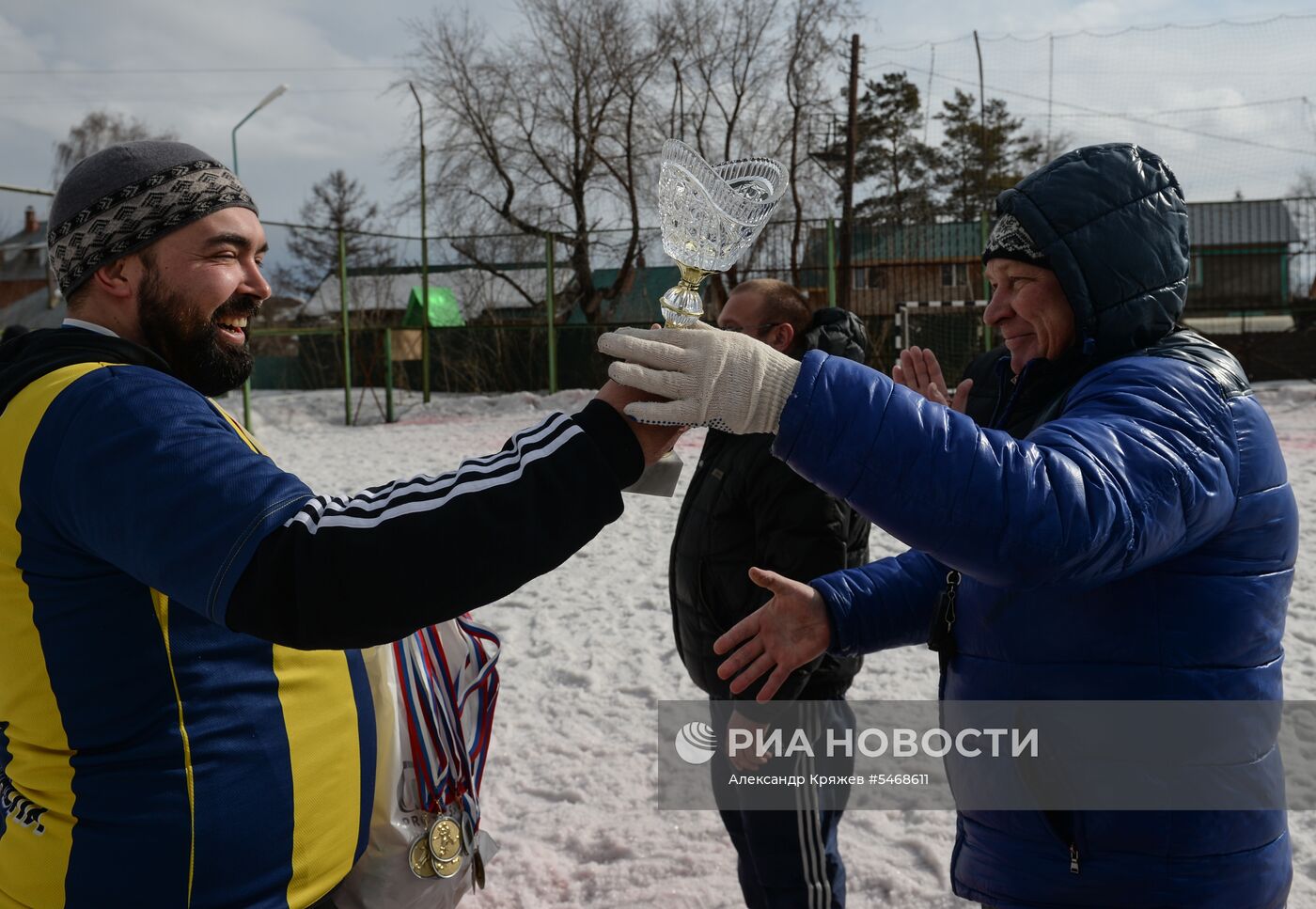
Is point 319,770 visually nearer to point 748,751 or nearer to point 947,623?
point 947,623

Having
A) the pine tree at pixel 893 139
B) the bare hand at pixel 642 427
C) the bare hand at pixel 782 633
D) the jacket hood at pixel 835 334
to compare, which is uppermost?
the pine tree at pixel 893 139

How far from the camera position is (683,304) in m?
1.35

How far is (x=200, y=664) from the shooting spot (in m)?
1.41

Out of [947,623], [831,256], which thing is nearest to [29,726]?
[947,623]

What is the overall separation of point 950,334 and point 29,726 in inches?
A: 625

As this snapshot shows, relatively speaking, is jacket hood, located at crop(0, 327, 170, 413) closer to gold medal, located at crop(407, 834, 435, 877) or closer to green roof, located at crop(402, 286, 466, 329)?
gold medal, located at crop(407, 834, 435, 877)

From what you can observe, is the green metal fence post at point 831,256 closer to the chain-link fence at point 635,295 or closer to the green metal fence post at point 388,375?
the chain-link fence at point 635,295

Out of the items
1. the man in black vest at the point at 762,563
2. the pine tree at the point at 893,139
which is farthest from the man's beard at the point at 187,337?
the pine tree at the point at 893,139

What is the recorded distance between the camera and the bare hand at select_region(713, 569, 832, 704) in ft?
6.24

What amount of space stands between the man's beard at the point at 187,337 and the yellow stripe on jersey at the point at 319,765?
7.3 inches

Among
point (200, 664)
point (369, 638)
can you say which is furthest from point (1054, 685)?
point (200, 664)

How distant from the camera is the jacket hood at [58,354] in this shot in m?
1.38

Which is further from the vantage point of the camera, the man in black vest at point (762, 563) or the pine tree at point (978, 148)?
the pine tree at point (978, 148)

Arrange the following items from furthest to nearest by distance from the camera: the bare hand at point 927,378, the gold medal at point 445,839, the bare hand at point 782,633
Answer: the bare hand at point 927,378 → the bare hand at point 782,633 → the gold medal at point 445,839
